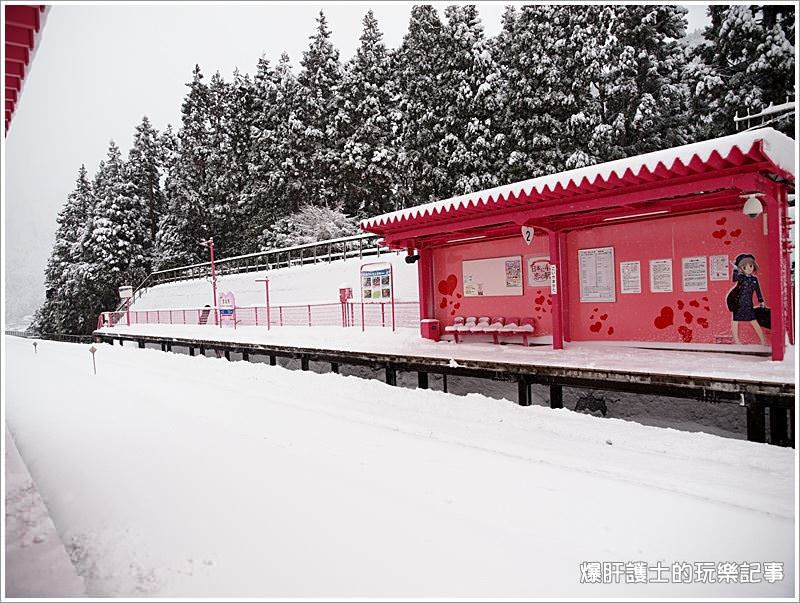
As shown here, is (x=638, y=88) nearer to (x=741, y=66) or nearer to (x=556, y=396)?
(x=741, y=66)

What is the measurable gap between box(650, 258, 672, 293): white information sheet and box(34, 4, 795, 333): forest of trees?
11438 mm

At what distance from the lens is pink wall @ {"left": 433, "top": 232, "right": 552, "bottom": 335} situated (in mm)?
9164

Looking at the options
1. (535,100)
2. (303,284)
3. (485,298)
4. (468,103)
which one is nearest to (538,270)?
(485,298)

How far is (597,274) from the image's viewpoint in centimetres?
844

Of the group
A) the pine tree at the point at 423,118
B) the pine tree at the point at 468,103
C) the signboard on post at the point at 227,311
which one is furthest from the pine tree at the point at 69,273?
the pine tree at the point at 468,103

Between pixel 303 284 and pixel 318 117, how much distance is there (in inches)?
509

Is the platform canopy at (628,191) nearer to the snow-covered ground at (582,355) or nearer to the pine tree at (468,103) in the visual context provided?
the snow-covered ground at (582,355)

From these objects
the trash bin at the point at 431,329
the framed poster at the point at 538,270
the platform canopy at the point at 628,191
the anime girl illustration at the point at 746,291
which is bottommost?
the trash bin at the point at 431,329

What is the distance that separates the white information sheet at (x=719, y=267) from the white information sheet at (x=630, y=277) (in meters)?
1.02

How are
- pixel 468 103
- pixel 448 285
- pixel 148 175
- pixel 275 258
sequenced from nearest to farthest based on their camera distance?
pixel 448 285, pixel 468 103, pixel 275 258, pixel 148 175

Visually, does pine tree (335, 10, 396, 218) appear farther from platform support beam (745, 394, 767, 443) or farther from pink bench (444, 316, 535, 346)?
platform support beam (745, 394, 767, 443)

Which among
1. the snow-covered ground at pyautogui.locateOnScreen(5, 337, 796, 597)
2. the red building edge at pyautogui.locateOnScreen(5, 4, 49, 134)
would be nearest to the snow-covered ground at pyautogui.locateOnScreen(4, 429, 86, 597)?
the snow-covered ground at pyautogui.locateOnScreen(5, 337, 796, 597)

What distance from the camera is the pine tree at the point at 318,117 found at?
28828 millimetres

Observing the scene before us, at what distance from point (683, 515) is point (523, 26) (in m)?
23.0
